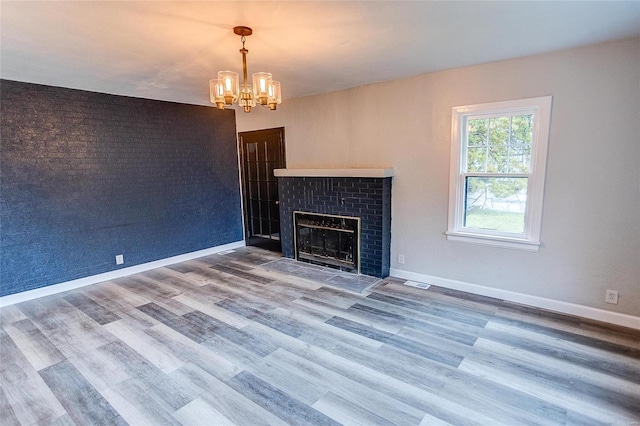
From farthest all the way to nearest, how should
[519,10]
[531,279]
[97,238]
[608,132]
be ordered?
[97,238], [531,279], [608,132], [519,10]

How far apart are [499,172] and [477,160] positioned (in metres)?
0.25

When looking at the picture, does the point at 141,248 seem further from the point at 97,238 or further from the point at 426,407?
the point at 426,407

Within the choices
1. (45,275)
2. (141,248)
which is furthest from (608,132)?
(45,275)

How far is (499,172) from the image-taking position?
10.7ft

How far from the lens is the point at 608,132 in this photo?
2684 mm

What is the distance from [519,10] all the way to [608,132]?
1.42 metres

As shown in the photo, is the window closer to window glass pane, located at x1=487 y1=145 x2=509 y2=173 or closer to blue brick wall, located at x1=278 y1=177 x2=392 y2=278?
window glass pane, located at x1=487 y1=145 x2=509 y2=173

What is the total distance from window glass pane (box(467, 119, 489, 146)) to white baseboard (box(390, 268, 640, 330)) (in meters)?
1.54

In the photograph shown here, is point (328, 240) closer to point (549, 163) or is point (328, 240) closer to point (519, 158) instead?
point (519, 158)

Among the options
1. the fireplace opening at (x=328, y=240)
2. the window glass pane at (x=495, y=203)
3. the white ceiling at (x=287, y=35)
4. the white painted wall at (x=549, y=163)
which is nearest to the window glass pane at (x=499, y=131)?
the white painted wall at (x=549, y=163)

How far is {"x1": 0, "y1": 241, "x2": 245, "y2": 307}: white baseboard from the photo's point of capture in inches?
143

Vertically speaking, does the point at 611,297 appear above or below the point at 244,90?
below

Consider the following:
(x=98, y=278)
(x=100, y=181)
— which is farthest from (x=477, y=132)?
(x=98, y=278)

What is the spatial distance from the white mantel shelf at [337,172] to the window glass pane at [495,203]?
91 centimetres
